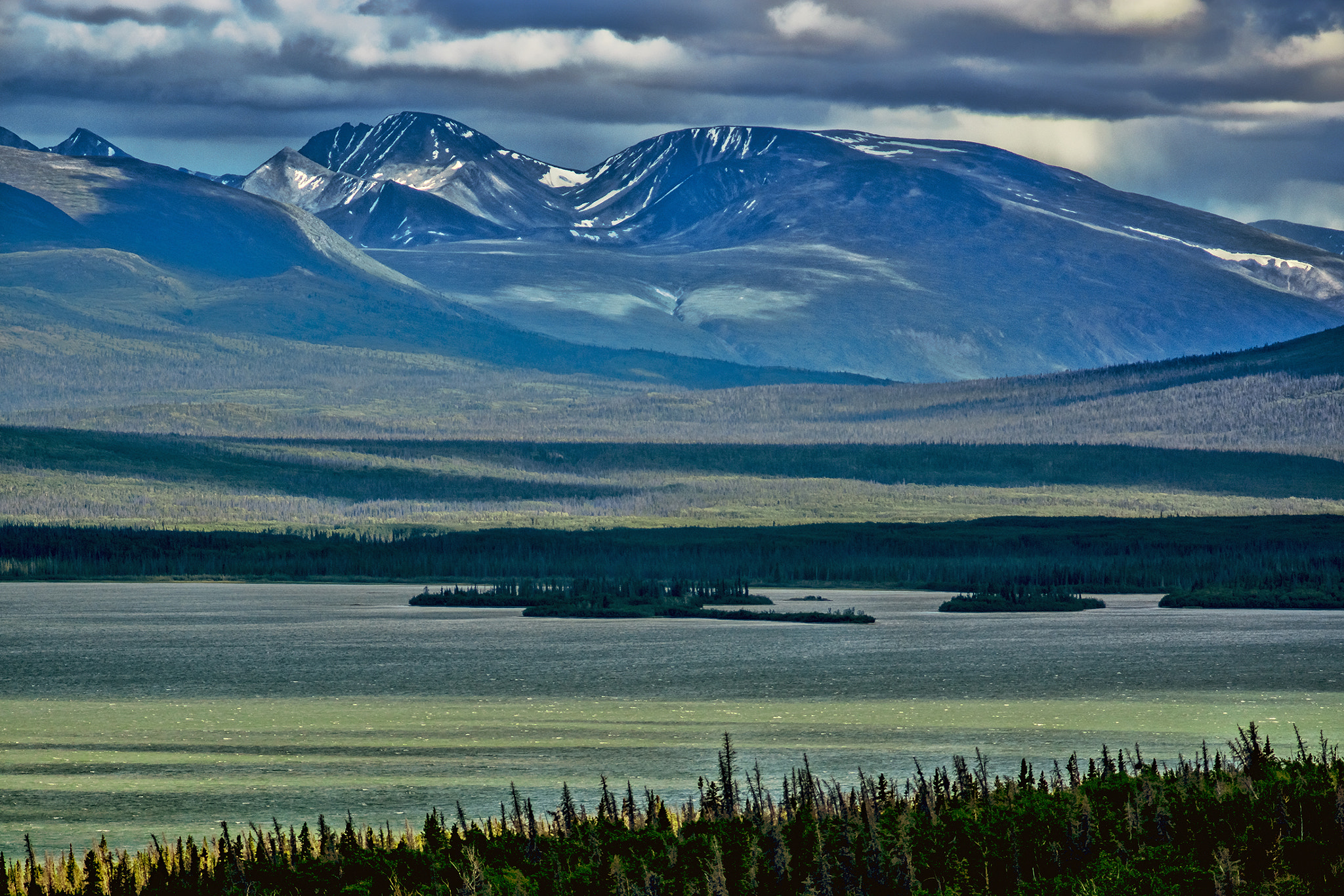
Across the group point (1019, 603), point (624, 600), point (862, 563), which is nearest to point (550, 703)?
point (624, 600)

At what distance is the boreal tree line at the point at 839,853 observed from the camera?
121 ft

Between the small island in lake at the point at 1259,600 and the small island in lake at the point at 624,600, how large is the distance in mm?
27039

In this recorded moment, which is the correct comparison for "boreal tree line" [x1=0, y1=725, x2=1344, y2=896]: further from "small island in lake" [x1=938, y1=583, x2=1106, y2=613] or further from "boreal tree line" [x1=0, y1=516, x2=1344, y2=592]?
"boreal tree line" [x1=0, y1=516, x2=1344, y2=592]

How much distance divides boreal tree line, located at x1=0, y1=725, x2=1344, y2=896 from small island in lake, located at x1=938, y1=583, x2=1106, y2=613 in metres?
96.3

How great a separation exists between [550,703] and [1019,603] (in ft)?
239

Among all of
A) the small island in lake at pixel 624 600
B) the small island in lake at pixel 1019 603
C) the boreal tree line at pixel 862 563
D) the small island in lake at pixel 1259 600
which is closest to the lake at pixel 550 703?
the small island in lake at pixel 624 600

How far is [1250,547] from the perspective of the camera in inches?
7234

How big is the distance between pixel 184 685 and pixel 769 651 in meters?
31.2

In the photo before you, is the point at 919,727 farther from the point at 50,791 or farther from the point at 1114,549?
the point at 1114,549

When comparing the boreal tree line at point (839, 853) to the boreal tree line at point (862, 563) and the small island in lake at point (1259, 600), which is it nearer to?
the small island in lake at point (1259, 600)

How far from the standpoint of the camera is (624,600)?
145250mm

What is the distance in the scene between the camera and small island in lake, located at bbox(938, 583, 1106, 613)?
140625 millimetres

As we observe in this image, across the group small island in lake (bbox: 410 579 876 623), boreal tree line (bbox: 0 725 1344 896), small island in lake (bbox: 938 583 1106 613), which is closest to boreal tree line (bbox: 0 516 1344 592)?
small island in lake (bbox: 938 583 1106 613)

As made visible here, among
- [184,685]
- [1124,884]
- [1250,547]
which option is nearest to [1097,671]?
[184,685]
